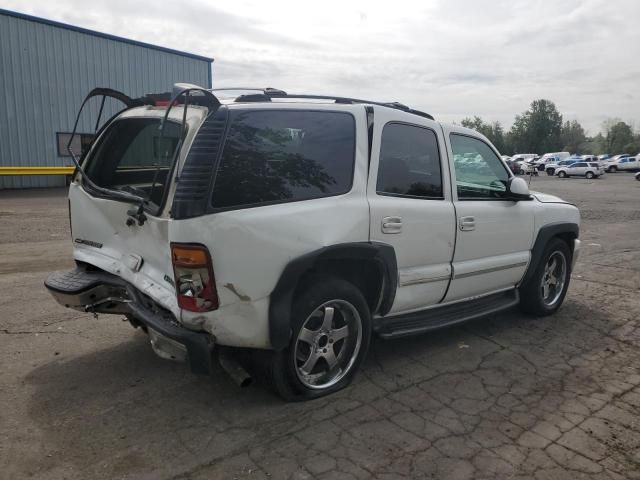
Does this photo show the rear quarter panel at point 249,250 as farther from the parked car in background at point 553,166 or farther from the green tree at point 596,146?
the green tree at point 596,146

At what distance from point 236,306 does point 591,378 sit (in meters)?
2.75

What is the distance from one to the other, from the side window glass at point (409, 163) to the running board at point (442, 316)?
94 cm

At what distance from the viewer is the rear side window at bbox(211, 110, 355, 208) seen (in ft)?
10.0

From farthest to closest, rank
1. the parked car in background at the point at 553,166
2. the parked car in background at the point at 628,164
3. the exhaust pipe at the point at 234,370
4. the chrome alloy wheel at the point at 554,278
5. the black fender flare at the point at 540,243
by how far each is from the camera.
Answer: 1. the parked car in background at the point at 628,164
2. the parked car in background at the point at 553,166
3. the chrome alloy wheel at the point at 554,278
4. the black fender flare at the point at 540,243
5. the exhaust pipe at the point at 234,370

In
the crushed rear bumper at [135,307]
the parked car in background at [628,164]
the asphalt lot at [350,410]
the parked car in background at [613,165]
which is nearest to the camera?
the asphalt lot at [350,410]

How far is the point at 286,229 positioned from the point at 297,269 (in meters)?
0.25

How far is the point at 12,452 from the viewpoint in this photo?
115 inches

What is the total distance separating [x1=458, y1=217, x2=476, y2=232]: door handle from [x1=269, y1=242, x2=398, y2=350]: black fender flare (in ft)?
2.81

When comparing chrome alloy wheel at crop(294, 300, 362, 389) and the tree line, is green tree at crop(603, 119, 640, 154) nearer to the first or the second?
the tree line

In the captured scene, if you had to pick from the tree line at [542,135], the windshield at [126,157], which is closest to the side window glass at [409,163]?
the windshield at [126,157]

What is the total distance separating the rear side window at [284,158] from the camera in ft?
10.0

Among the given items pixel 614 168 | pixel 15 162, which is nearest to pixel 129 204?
pixel 15 162

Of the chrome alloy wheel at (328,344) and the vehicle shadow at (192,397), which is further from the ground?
the chrome alloy wheel at (328,344)

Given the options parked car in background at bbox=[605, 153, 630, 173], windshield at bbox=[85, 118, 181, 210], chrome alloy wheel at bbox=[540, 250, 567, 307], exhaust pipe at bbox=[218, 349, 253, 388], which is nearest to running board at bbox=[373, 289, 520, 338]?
chrome alloy wheel at bbox=[540, 250, 567, 307]
